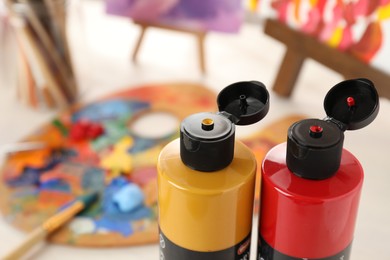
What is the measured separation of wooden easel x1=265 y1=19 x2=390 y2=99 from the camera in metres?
0.58

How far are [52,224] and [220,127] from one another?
24cm

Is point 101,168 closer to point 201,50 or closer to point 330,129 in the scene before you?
point 201,50

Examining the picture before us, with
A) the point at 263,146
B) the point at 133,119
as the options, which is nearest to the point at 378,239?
the point at 263,146

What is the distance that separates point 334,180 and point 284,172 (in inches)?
1.2

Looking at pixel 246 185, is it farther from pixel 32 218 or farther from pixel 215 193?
pixel 32 218

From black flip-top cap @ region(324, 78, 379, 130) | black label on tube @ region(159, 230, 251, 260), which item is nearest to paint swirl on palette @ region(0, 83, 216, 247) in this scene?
black label on tube @ region(159, 230, 251, 260)

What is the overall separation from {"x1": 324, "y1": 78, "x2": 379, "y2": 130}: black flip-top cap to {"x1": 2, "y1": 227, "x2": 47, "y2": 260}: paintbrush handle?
29 cm

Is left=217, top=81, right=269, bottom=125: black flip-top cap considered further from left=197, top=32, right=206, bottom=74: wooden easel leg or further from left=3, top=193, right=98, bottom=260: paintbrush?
left=197, top=32, right=206, bottom=74: wooden easel leg

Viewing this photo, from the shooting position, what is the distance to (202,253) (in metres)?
0.36

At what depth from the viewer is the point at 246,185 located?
345 mm

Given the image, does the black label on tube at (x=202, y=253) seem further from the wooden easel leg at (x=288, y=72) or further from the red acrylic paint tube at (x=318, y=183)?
the wooden easel leg at (x=288, y=72)

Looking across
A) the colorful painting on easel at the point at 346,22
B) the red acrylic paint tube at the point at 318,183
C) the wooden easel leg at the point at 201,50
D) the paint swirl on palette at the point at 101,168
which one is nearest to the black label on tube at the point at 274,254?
the red acrylic paint tube at the point at 318,183

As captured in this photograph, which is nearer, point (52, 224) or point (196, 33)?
point (52, 224)

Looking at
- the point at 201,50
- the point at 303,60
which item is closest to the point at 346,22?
the point at 303,60
